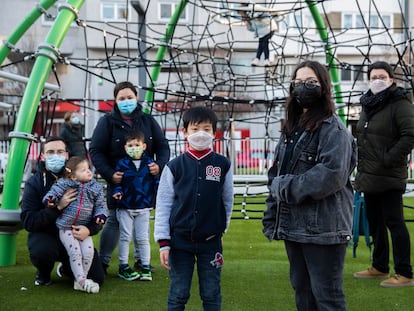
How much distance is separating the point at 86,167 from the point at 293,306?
151 cm

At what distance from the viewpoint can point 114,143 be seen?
4.52 meters

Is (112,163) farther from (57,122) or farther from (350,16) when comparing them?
(350,16)

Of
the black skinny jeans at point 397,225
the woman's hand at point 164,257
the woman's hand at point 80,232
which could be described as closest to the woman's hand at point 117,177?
the woman's hand at point 80,232

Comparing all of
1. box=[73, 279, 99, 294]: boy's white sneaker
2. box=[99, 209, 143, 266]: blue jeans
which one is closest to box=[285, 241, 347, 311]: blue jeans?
box=[73, 279, 99, 294]: boy's white sneaker

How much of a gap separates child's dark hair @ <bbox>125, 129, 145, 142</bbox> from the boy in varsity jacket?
4.34ft

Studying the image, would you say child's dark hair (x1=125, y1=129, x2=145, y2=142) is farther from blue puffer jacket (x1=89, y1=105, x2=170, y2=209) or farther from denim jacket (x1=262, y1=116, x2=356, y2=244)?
denim jacket (x1=262, y1=116, x2=356, y2=244)

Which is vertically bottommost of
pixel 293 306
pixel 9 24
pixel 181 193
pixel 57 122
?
pixel 293 306

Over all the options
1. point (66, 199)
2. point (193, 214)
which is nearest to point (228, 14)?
point (66, 199)

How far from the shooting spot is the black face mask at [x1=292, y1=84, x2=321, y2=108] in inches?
108

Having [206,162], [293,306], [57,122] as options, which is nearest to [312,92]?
[206,162]

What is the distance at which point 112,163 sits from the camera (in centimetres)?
456

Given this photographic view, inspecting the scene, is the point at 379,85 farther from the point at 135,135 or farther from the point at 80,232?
the point at 80,232

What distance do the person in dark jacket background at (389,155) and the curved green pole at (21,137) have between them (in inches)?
91.2

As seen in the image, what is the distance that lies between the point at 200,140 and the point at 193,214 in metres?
0.34
